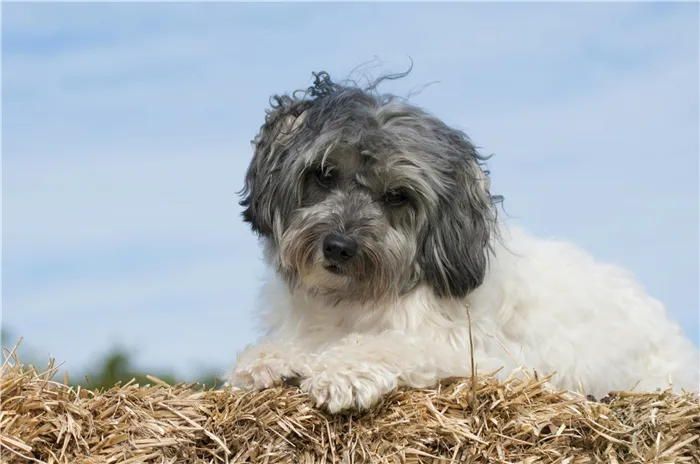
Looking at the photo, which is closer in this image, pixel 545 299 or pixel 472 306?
pixel 472 306

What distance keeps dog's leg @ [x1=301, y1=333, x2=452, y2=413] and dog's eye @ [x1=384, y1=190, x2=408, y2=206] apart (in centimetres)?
69

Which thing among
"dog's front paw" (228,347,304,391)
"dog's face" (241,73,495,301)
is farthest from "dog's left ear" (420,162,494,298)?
"dog's front paw" (228,347,304,391)

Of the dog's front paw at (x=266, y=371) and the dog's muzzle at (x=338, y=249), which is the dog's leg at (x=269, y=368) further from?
the dog's muzzle at (x=338, y=249)

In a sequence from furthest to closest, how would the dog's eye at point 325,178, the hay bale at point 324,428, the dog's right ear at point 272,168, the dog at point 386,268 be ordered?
the dog's right ear at point 272,168, the dog's eye at point 325,178, the dog at point 386,268, the hay bale at point 324,428

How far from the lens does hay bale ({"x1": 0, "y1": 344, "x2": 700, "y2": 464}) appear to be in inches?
172

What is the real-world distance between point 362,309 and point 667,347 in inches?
87.0

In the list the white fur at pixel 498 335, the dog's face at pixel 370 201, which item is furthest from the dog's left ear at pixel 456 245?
the white fur at pixel 498 335

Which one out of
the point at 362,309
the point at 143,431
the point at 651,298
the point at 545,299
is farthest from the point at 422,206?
the point at 651,298

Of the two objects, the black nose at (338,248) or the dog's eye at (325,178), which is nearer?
the black nose at (338,248)

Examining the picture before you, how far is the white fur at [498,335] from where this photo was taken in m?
4.66

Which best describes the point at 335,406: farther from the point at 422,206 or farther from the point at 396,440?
the point at 422,206

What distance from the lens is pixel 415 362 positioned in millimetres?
4711

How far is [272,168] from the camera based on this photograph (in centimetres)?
535

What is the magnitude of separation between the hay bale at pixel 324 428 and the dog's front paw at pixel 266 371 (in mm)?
139
